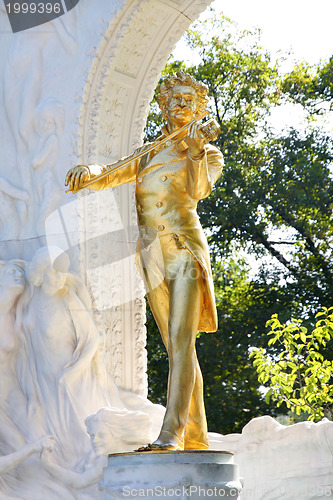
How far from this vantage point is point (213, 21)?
12969mm

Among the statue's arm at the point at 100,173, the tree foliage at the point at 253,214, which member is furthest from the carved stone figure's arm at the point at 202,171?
the tree foliage at the point at 253,214

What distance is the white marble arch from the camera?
6008 mm

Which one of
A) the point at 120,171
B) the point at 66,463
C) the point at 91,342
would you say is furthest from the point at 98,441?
the point at 120,171

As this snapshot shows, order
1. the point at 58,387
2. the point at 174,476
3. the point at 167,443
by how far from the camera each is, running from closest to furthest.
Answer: the point at 174,476, the point at 167,443, the point at 58,387

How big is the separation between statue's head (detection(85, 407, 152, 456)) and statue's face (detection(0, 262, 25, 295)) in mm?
1001

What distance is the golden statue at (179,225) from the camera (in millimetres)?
3902

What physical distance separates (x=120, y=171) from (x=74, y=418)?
183 centimetres

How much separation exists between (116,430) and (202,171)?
191 cm

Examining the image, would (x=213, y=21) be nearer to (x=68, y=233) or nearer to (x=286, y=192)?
(x=286, y=192)

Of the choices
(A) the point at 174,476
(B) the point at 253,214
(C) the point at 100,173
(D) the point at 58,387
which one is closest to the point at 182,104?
(C) the point at 100,173

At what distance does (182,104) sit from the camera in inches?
166

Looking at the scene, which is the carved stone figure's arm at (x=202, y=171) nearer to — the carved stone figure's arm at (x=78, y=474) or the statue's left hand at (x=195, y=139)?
the statue's left hand at (x=195, y=139)

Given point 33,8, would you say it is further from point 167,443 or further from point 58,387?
point 167,443

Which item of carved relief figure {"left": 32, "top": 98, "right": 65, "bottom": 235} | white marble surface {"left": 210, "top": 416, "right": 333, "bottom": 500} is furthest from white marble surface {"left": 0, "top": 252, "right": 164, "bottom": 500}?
white marble surface {"left": 210, "top": 416, "right": 333, "bottom": 500}
